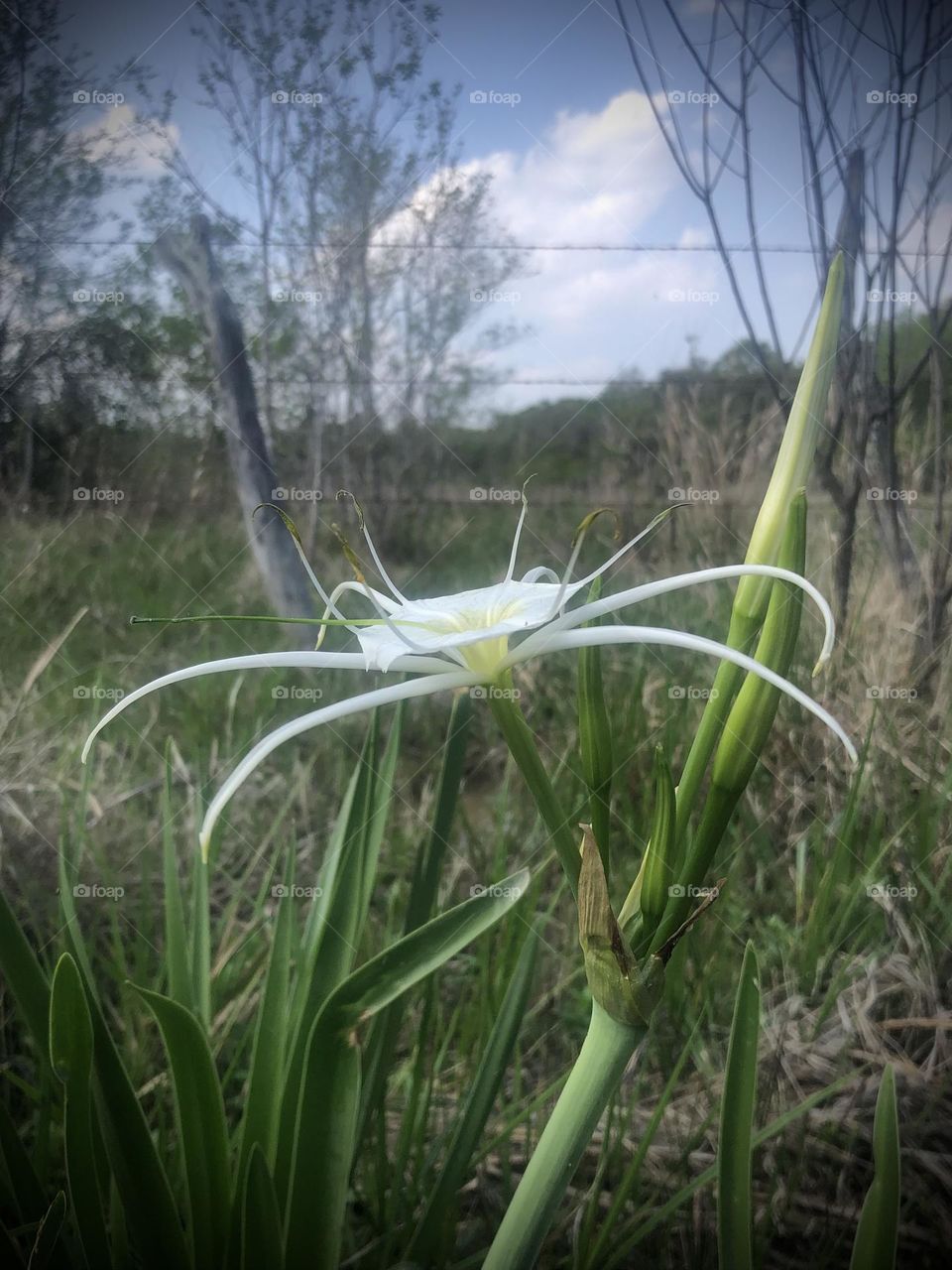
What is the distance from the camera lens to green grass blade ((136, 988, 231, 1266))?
0.49 m

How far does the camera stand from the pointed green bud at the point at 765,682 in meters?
0.40

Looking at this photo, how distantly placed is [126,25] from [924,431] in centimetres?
85

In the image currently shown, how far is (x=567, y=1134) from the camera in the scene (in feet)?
1.35

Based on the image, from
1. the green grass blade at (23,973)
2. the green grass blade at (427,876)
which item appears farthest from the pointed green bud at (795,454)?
the green grass blade at (23,973)

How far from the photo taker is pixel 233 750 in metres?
0.85

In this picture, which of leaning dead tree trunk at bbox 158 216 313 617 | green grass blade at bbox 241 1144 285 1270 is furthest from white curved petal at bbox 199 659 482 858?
leaning dead tree trunk at bbox 158 216 313 617

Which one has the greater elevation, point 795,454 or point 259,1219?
point 795,454

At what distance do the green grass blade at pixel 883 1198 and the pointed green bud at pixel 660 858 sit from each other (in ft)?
0.60

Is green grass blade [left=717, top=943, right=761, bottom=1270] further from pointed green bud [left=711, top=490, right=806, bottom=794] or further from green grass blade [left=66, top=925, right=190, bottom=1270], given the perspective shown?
green grass blade [left=66, top=925, right=190, bottom=1270]

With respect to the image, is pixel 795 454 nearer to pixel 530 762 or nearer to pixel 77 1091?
pixel 530 762

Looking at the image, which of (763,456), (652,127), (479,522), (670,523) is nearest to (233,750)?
(479,522)

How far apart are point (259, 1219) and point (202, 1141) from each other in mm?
81

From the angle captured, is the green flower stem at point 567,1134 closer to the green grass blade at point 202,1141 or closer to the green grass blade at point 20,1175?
the green grass blade at point 202,1141

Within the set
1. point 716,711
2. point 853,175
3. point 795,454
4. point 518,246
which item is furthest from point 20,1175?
point 853,175
